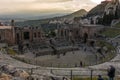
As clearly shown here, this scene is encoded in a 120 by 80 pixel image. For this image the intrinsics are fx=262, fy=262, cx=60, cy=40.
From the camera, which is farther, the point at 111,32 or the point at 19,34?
the point at 111,32

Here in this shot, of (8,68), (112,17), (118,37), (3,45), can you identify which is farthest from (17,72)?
(112,17)

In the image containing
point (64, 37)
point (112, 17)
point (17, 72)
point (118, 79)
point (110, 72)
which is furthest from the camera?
point (112, 17)

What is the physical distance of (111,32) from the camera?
87875 millimetres

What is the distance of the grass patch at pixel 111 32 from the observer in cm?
8367

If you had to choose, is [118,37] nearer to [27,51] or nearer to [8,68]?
[27,51]

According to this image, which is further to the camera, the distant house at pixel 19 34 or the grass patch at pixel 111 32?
the grass patch at pixel 111 32

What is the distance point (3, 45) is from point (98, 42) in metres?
29.1

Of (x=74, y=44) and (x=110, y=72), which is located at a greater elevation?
(x=110, y=72)

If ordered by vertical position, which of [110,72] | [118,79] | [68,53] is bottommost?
[68,53]

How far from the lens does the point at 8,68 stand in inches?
1179

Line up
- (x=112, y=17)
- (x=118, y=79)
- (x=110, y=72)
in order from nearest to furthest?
(x=110, y=72), (x=118, y=79), (x=112, y=17)

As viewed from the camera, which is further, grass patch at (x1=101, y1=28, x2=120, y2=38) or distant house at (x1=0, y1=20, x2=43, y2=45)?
grass patch at (x1=101, y1=28, x2=120, y2=38)

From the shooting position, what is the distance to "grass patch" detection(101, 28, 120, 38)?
8367 cm

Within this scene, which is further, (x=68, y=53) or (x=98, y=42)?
(x=98, y=42)
